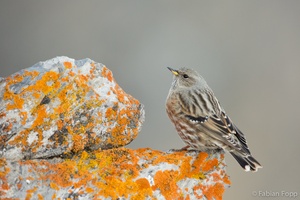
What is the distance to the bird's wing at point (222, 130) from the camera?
6441mm

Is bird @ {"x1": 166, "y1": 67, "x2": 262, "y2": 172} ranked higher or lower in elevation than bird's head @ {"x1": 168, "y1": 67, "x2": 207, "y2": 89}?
lower

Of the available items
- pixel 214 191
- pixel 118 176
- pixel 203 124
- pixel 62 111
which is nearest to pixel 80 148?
pixel 62 111

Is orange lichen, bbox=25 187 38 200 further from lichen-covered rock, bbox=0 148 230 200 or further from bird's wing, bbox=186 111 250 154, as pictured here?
bird's wing, bbox=186 111 250 154

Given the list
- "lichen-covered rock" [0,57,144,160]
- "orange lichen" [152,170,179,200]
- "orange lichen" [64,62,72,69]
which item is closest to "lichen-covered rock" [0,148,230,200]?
"orange lichen" [152,170,179,200]

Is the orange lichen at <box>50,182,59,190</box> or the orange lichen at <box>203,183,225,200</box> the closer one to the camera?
the orange lichen at <box>50,182,59,190</box>

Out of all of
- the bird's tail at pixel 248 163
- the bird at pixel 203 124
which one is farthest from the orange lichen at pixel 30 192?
the bird's tail at pixel 248 163

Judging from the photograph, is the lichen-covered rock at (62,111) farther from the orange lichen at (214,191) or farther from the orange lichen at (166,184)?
the orange lichen at (214,191)

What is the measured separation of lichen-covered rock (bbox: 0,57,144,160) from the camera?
5121mm

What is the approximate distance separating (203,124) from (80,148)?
1.85 m

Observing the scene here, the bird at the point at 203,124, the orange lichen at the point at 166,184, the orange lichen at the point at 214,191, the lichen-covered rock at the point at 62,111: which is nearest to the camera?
the lichen-covered rock at the point at 62,111

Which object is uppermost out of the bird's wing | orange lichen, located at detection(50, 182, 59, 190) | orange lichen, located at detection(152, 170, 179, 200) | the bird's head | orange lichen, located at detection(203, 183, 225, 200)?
the bird's head

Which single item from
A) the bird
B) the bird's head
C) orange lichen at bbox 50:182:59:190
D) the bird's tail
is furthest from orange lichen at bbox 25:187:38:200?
the bird's head

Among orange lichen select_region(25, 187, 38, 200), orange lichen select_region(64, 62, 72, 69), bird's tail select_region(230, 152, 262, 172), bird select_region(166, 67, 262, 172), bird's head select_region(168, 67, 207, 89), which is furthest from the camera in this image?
bird's head select_region(168, 67, 207, 89)

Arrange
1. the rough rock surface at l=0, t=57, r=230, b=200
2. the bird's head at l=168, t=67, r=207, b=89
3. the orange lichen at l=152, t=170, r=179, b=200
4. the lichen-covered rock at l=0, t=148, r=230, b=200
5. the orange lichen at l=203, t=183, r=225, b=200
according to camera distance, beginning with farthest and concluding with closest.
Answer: the bird's head at l=168, t=67, r=207, b=89 → the orange lichen at l=203, t=183, r=225, b=200 → the orange lichen at l=152, t=170, r=179, b=200 → the rough rock surface at l=0, t=57, r=230, b=200 → the lichen-covered rock at l=0, t=148, r=230, b=200
